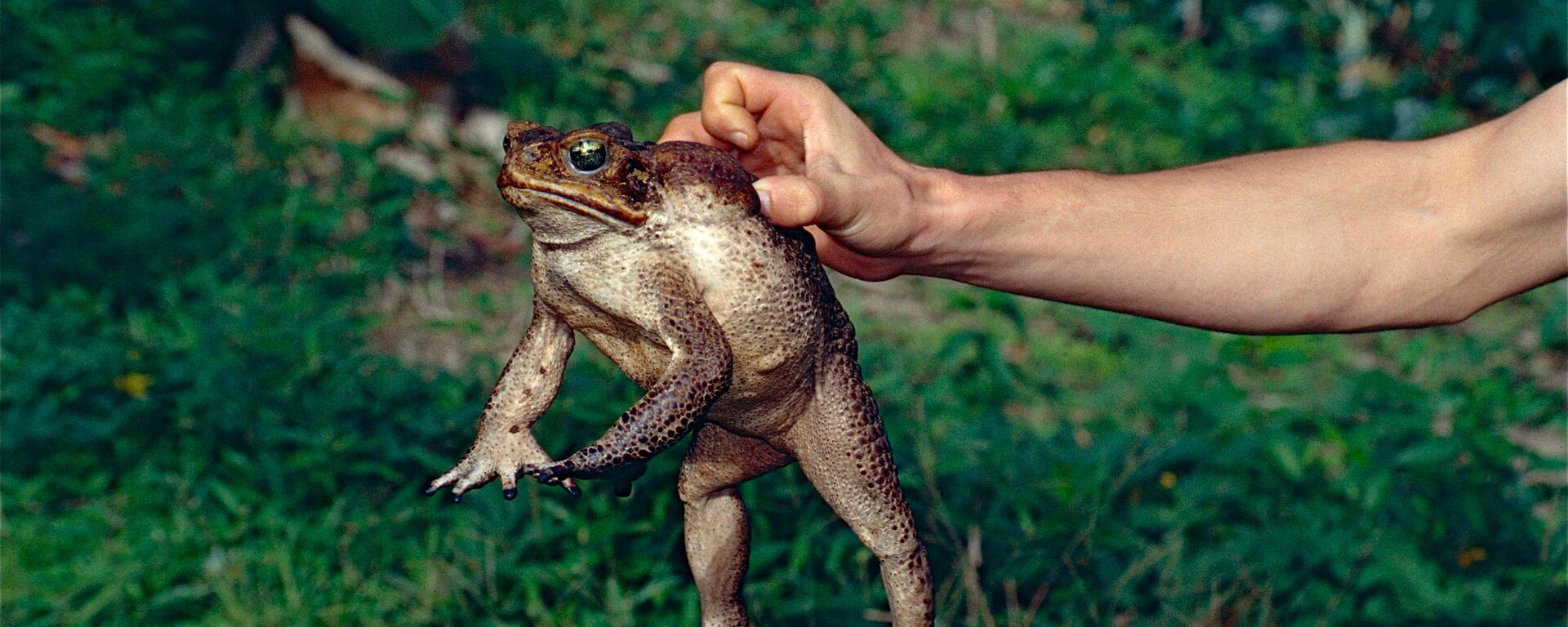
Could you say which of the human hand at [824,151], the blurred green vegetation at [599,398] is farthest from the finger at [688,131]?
the blurred green vegetation at [599,398]

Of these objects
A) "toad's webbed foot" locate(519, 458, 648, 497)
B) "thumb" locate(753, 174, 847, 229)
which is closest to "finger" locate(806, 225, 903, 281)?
"thumb" locate(753, 174, 847, 229)

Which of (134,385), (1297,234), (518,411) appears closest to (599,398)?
(134,385)

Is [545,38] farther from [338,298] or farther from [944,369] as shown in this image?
[944,369]

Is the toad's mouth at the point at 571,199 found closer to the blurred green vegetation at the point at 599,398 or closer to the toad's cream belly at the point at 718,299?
the toad's cream belly at the point at 718,299

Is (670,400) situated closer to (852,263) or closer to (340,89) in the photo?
(852,263)

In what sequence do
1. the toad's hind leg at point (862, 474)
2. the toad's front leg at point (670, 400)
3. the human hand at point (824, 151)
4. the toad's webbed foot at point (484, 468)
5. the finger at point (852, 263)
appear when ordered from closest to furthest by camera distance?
the toad's front leg at point (670, 400) < the toad's webbed foot at point (484, 468) < the toad's hind leg at point (862, 474) < the human hand at point (824, 151) < the finger at point (852, 263)
